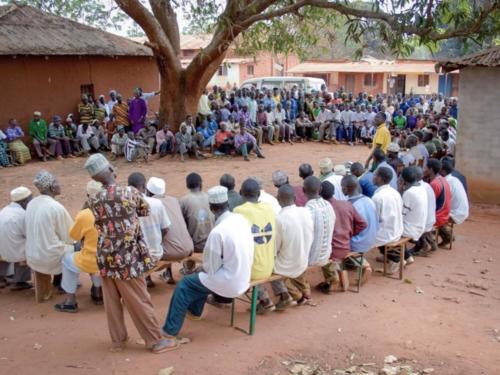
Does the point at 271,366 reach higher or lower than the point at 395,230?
lower

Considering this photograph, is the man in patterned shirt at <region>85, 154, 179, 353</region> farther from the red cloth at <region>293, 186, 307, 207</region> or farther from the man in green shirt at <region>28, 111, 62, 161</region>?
the man in green shirt at <region>28, 111, 62, 161</region>

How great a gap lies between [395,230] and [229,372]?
9.89 ft

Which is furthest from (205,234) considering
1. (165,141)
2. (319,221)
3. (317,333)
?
(165,141)

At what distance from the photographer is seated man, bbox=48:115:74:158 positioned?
605 inches

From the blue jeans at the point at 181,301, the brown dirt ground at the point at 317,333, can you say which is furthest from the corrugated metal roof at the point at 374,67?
the blue jeans at the point at 181,301

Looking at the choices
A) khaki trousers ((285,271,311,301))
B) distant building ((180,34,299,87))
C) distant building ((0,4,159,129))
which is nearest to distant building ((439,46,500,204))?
khaki trousers ((285,271,311,301))

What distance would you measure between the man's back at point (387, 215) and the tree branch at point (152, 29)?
9736 mm

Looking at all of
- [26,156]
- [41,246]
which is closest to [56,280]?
[41,246]

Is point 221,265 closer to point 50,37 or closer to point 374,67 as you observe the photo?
point 50,37

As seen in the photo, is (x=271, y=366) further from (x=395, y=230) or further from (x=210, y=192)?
(x=395, y=230)

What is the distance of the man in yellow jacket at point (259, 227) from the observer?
202 inches

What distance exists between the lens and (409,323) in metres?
5.43

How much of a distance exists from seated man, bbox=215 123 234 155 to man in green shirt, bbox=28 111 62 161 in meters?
4.36

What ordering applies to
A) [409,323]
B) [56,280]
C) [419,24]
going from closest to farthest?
[409,323] < [56,280] < [419,24]
